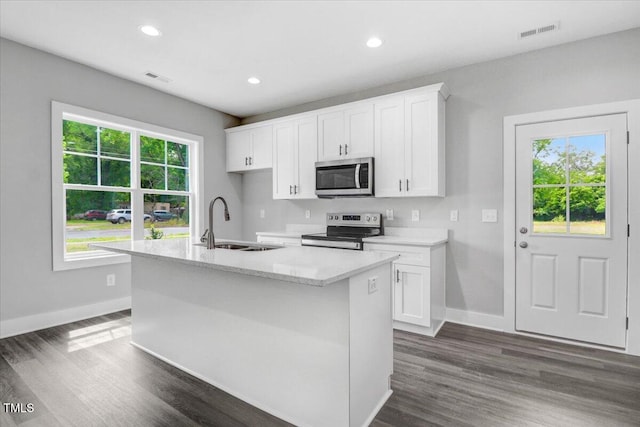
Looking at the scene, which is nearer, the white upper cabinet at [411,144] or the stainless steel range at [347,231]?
the white upper cabinet at [411,144]

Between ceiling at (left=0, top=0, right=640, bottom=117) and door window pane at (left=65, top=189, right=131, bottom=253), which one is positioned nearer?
ceiling at (left=0, top=0, right=640, bottom=117)

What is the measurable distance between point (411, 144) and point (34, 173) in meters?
3.74

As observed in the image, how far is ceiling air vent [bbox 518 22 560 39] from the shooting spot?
2655 mm

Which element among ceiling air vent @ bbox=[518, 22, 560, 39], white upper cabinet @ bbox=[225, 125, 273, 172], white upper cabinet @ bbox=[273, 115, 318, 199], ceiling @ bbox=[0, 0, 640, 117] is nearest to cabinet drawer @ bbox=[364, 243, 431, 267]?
white upper cabinet @ bbox=[273, 115, 318, 199]

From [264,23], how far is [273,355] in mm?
2504

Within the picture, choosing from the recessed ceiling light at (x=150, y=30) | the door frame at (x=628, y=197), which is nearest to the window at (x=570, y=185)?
the door frame at (x=628, y=197)

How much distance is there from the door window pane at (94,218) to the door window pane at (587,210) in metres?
4.72

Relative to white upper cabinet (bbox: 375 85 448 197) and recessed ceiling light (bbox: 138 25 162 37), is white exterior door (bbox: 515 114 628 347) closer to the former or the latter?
white upper cabinet (bbox: 375 85 448 197)

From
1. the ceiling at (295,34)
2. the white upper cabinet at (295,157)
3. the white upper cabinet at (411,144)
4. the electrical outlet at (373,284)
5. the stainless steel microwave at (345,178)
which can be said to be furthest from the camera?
A: the white upper cabinet at (295,157)

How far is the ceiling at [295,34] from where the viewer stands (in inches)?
96.0

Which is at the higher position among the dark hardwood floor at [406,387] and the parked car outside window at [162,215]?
→ the parked car outside window at [162,215]

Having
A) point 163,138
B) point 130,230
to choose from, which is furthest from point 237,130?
point 130,230

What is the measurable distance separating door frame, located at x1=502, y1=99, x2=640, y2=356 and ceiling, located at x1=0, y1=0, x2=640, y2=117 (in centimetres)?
65

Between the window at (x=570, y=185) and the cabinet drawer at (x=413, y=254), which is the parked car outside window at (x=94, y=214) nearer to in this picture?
the cabinet drawer at (x=413, y=254)
